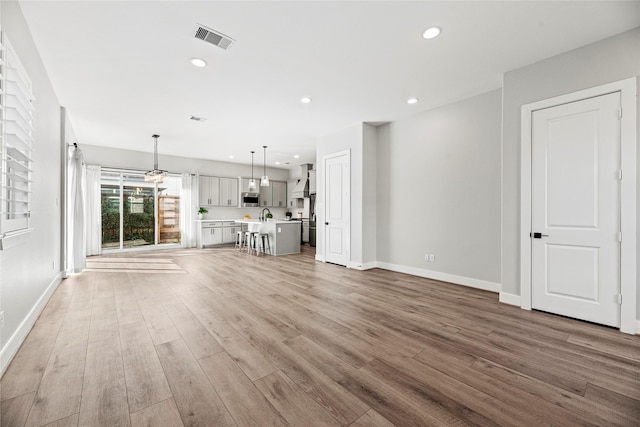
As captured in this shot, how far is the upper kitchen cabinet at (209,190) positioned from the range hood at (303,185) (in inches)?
105

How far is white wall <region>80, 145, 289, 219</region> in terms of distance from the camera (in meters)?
7.27

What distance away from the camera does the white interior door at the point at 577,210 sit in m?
2.73

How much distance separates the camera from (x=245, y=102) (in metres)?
4.31

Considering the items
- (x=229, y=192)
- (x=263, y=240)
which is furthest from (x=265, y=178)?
(x=229, y=192)

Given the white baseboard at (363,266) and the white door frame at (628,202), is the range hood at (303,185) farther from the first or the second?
the white door frame at (628,202)

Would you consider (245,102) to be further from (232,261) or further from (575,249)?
(575,249)

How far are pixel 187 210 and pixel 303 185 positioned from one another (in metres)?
3.86

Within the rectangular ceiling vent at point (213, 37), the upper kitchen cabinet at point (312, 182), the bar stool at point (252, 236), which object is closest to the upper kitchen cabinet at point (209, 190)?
the bar stool at point (252, 236)

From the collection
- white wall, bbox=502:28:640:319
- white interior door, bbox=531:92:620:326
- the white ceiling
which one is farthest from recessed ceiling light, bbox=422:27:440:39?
white interior door, bbox=531:92:620:326

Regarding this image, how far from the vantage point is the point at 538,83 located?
3197mm

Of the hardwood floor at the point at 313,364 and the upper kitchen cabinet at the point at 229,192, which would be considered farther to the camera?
the upper kitchen cabinet at the point at 229,192

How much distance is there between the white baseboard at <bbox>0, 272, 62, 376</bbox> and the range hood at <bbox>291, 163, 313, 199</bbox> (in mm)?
6844

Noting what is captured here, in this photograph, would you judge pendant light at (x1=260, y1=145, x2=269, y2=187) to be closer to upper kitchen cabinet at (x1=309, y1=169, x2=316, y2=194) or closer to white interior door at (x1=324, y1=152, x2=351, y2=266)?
upper kitchen cabinet at (x1=309, y1=169, x2=316, y2=194)

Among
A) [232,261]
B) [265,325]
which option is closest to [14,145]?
[265,325]
